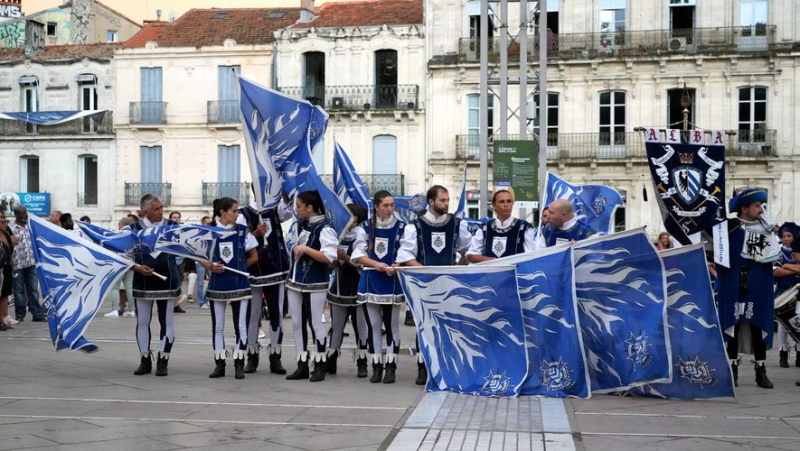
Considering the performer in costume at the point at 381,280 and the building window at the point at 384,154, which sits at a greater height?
the building window at the point at 384,154

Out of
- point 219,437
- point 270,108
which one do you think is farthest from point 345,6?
point 219,437

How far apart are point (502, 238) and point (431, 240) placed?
72cm

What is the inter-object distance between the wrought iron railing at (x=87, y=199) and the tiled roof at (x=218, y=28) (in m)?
6.21

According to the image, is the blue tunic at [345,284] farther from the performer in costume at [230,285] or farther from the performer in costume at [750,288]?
the performer in costume at [750,288]

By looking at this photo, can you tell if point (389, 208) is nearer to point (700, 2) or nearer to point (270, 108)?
point (270, 108)

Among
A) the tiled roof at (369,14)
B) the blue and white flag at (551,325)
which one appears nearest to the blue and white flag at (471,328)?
the blue and white flag at (551,325)

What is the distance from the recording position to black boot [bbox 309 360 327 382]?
1180 centimetres

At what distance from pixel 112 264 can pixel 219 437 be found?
426cm

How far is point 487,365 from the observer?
420 inches

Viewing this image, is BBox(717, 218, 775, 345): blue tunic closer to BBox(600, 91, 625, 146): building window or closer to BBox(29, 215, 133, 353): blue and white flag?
BBox(29, 215, 133, 353): blue and white flag

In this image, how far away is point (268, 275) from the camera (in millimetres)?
12398

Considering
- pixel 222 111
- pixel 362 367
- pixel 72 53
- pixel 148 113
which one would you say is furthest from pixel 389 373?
pixel 72 53

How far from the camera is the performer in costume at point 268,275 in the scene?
12.4 m

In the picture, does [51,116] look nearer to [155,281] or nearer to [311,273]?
[155,281]
